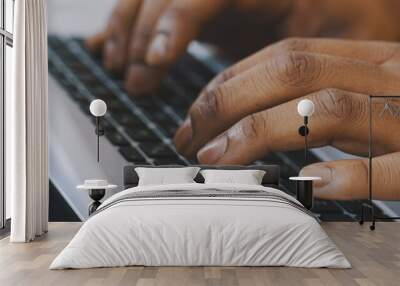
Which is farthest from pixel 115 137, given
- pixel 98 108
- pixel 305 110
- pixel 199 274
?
pixel 199 274

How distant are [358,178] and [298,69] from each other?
5.16 feet

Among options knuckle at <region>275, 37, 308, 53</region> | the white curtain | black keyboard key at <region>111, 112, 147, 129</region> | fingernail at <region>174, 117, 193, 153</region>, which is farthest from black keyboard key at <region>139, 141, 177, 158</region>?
knuckle at <region>275, 37, 308, 53</region>

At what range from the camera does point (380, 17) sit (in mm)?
7816

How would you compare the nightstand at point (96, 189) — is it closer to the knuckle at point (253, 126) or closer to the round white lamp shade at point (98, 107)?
the round white lamp shade at point (98, 107)

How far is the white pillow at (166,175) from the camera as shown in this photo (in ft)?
22.4

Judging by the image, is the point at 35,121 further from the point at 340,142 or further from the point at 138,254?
the point at 340,142

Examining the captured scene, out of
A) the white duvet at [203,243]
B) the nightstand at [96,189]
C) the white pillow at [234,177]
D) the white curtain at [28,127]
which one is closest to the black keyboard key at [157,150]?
the white pillow at [234,177]

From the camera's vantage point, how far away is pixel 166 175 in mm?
6875

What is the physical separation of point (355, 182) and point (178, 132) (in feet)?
7.67

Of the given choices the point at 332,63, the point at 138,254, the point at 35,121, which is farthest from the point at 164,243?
the point at 332,63

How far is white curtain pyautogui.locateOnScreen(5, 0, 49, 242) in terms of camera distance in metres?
6.04

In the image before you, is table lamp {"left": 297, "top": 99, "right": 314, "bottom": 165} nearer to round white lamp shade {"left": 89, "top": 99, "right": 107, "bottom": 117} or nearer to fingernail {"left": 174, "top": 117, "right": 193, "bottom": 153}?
fingernail {"left": 174, "top": 117, "right": 193, "bottom": 153}

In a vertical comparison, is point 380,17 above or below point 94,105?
above

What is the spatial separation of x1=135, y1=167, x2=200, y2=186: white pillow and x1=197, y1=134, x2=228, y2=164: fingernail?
0.64 meters
